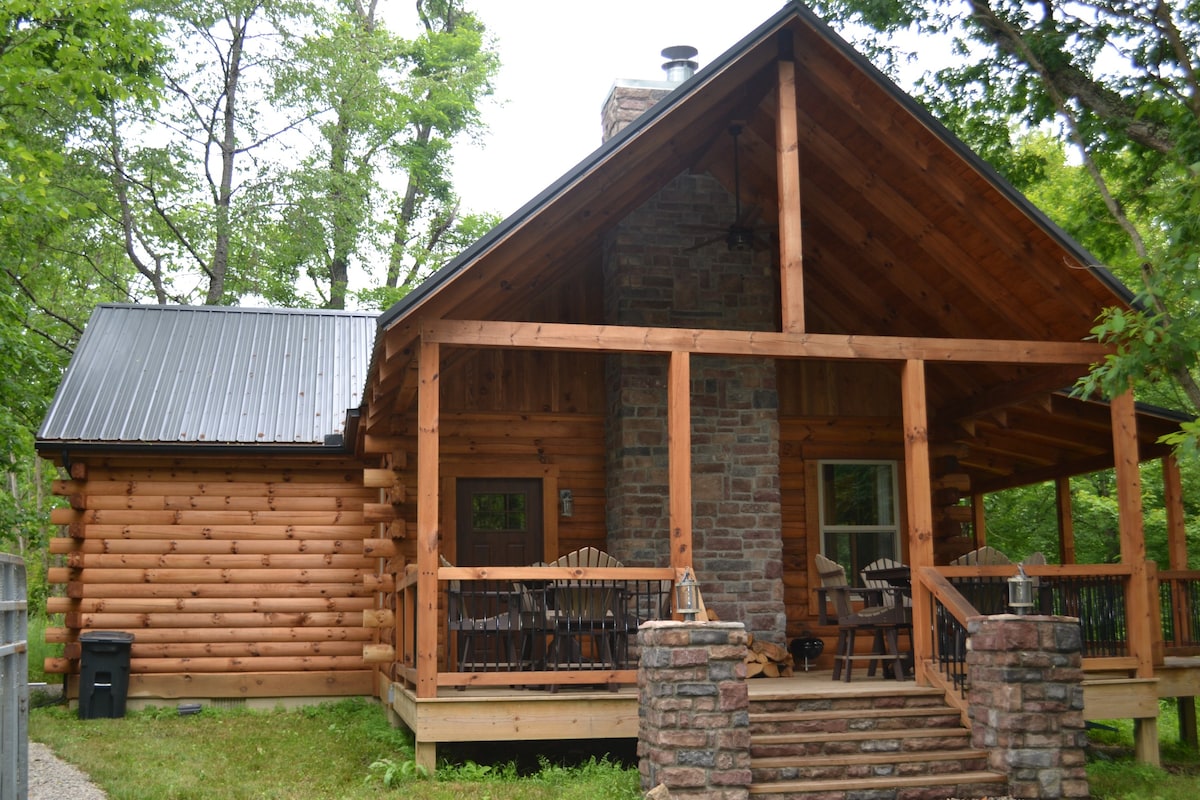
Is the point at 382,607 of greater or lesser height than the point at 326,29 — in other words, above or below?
below

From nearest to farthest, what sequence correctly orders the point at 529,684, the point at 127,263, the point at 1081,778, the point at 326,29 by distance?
the point at 1081,778 < the point at 529,684 < the point at 326,29 < the point at 127,263

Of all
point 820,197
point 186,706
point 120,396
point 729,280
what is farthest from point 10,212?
point 820,197

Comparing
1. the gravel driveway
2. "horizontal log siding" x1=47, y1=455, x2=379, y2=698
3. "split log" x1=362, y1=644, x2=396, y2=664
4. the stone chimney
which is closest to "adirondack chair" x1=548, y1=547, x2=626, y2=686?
"split log" x1=362, y1=644, x2=396, y2=664

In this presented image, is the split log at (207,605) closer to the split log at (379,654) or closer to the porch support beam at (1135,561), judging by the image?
the split log at (379,654)

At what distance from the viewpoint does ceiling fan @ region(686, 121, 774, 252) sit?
12062 mm

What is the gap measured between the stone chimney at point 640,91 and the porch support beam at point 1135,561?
602 cm

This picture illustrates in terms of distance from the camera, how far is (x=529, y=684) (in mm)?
9242

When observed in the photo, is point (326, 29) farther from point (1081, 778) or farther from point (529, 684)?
point (1081, 778)

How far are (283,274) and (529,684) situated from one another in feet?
55.3

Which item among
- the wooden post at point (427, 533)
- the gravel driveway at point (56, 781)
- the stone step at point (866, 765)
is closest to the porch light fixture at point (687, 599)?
the stone step at point (866, 765)

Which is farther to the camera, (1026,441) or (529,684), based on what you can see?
(1026,441)

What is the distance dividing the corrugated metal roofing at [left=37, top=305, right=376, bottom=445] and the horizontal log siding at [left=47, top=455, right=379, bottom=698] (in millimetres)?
444

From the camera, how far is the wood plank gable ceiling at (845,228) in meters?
9.41

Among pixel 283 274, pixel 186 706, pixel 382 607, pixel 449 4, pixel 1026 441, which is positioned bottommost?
pixel 186 706
